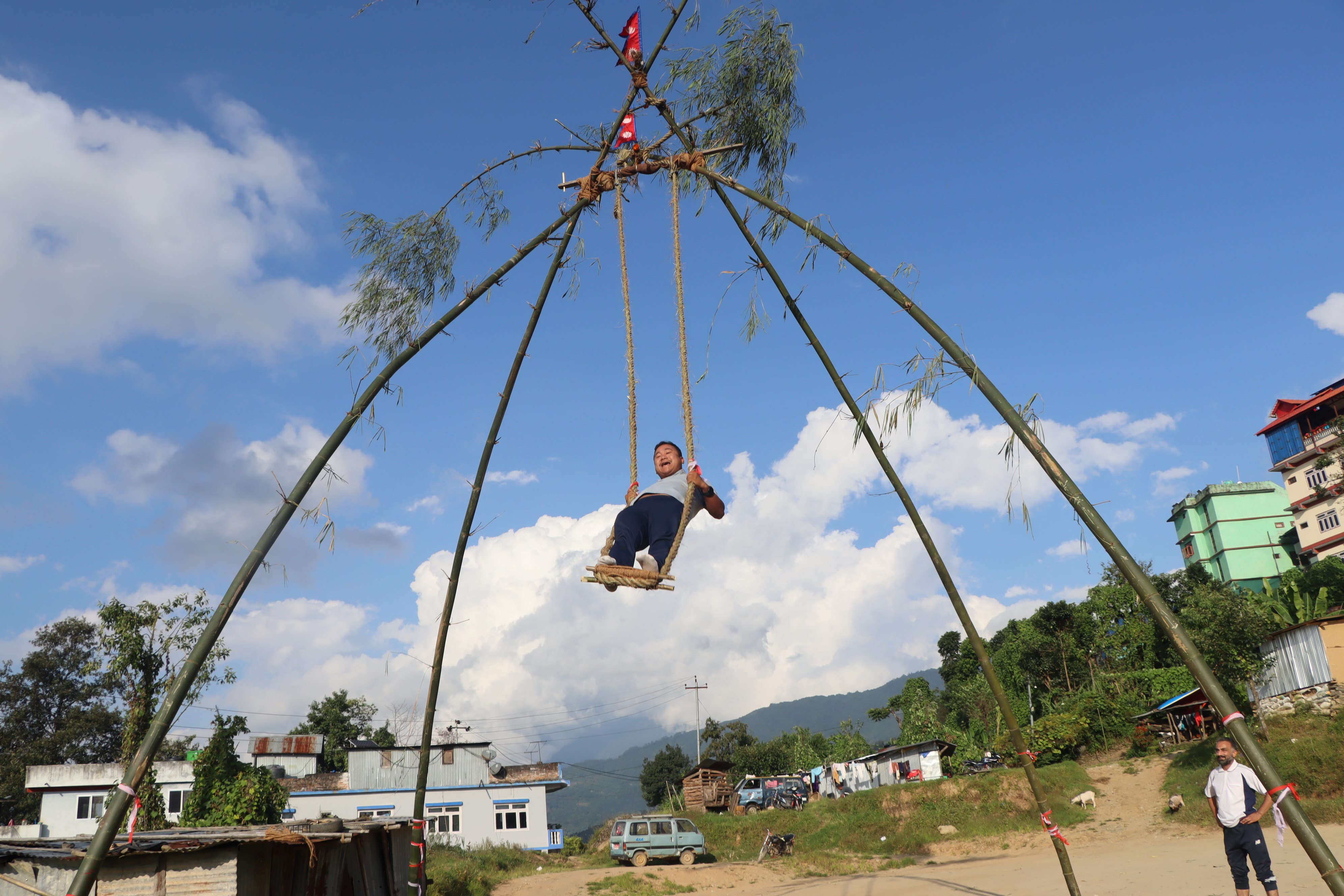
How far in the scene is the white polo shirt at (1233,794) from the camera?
604cm

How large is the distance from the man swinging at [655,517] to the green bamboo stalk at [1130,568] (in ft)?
6.73

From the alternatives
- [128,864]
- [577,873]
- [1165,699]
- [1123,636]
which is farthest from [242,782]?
[1123,636]

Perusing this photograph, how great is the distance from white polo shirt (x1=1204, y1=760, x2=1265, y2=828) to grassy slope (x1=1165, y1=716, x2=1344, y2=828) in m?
8.05

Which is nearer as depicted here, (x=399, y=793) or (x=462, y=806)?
(x=462, y=806)

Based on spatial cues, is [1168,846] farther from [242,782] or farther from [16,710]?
[16,710]

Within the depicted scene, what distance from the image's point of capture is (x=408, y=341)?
7348mm

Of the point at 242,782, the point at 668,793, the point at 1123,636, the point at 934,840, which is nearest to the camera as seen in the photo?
the point at 242,782

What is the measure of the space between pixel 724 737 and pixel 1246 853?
5016 centimetres

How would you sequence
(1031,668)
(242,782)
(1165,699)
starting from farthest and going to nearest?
(1031,668) < (1165,699) < (242,782)

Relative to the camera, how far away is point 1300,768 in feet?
51.2

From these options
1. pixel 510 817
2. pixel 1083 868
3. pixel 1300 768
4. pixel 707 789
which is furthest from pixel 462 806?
pixel 1300 768

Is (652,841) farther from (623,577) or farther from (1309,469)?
(1309,469)

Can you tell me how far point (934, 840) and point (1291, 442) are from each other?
38424mm

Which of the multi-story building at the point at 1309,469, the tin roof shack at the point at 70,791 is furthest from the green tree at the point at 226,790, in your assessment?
the multi-story building at the point at 1309,469
